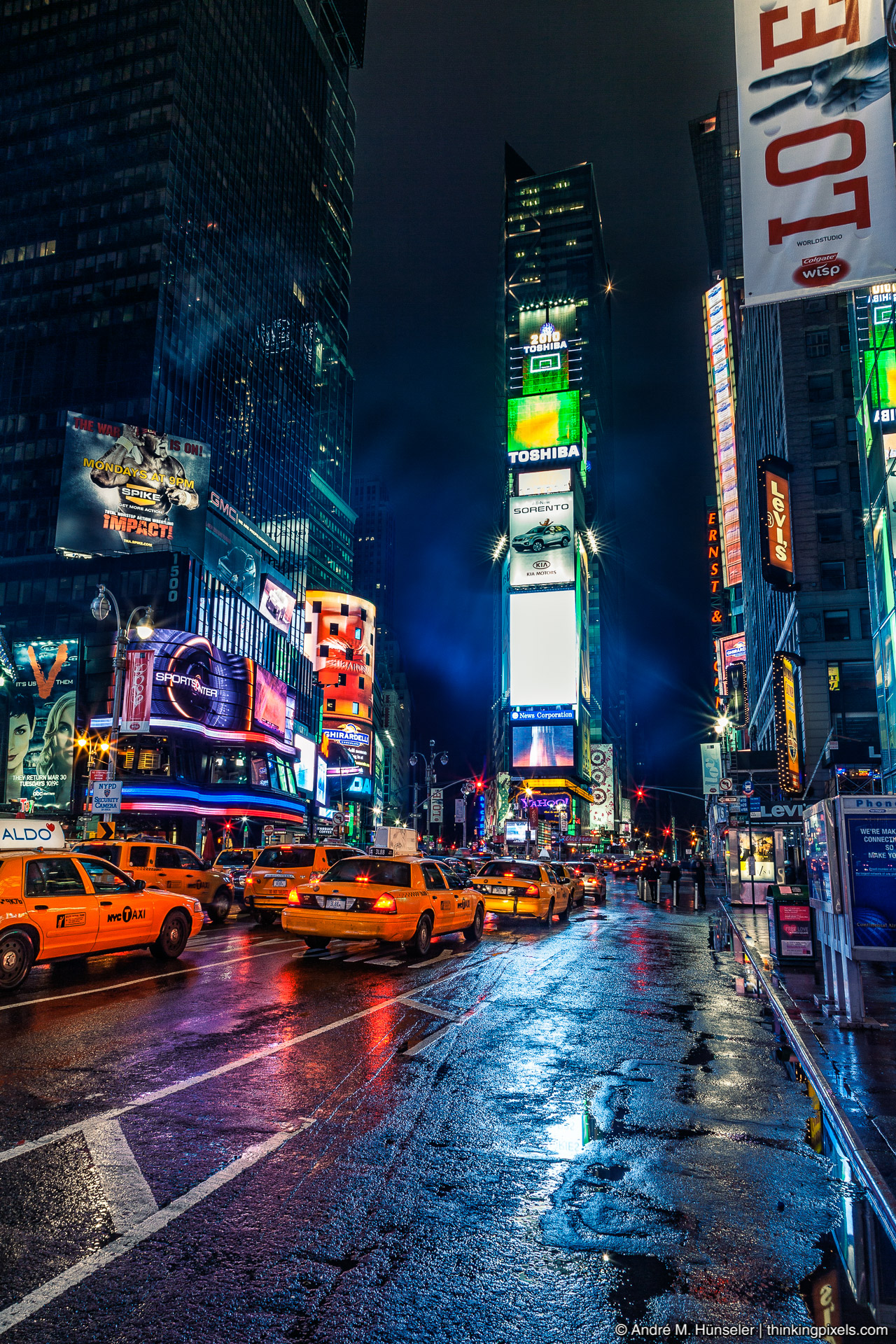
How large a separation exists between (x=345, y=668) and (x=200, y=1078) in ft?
365

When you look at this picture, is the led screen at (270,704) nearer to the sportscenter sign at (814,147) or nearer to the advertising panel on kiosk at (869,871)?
the advertising panel on kiosk at (869,871)

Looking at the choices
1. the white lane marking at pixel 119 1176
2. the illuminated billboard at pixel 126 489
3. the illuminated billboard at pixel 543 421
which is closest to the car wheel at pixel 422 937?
the white lane marking at pixel 119 1176

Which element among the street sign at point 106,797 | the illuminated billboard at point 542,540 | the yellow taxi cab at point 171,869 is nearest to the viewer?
the yellow taxi cab at point 171,869

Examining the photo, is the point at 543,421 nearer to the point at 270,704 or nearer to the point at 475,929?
the point at 270,704

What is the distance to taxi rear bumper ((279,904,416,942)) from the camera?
14.3 m

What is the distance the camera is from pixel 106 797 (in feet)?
89.9

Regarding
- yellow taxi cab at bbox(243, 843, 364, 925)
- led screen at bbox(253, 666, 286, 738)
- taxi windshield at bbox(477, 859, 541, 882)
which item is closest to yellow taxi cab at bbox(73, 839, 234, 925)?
yellow taxi cab at bbox(243, 843, 364, 925)

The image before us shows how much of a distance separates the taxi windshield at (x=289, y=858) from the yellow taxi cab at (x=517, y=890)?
5369 millimetres

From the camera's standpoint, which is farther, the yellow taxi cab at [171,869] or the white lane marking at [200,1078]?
the yellow taxi cab at [171,869]

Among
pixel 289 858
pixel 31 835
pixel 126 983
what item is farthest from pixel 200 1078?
pixel 289 858

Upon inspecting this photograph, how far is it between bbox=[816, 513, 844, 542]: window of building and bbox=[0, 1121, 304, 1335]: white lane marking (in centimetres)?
5354

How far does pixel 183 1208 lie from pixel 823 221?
1050 cm

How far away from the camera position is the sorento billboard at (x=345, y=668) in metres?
115

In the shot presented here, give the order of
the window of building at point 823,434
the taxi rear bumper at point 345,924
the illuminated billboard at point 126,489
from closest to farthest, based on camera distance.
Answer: the taxi rear bumper at point 345,924, the window of building at point 823,434, the illuminated billboard at point 126,489
